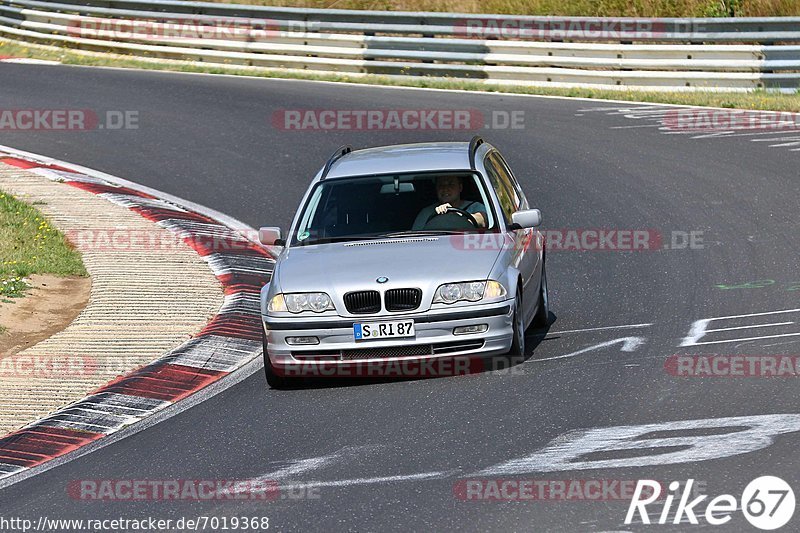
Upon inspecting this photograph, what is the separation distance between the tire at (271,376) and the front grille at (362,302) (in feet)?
2.25

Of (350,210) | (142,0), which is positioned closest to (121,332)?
(350,210)

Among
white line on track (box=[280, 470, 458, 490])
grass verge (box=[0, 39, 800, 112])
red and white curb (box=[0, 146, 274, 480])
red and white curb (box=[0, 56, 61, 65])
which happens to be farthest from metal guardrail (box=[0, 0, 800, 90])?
white line on track (box=[280, 470, 458, 490])

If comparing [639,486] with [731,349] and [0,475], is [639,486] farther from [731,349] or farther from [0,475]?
[0,475]

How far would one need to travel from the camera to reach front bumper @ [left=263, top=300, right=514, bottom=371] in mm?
9273

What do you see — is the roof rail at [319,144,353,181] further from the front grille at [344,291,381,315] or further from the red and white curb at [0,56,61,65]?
the red and white curb at [0,56,61,65]

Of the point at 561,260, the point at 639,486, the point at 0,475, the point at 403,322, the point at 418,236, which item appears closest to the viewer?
the point at 639,486

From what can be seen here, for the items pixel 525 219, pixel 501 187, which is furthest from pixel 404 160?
pixel 525 219

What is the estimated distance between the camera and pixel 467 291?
9.40m

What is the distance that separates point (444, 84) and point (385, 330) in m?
15.7

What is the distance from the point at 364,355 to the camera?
9312 mm

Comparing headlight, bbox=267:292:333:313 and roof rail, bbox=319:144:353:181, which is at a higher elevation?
roof rail, bbox=319:144:353:181

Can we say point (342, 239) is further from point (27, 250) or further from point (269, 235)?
point (27, 250)

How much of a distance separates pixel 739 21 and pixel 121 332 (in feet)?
47.0

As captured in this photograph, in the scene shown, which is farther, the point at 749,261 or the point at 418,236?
the point at 749,261
